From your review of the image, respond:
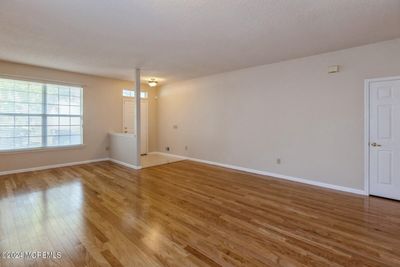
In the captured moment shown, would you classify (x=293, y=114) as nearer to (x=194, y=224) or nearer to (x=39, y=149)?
(x=194, y=224)

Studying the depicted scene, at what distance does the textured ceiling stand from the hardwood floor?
2714 mm

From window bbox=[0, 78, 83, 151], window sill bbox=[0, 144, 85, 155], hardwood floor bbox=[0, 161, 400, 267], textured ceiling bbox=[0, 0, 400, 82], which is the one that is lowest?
hardwood floor bbox=[0, 161, 400, 267]

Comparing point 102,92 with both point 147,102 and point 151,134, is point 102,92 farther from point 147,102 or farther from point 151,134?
point 151,134

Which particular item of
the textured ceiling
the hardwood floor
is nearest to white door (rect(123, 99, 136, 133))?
the textured ceiling

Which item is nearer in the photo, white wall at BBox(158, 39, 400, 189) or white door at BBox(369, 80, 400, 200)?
white door at BBox(369, 80, 400, 200)

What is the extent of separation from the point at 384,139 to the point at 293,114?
5.23 ft

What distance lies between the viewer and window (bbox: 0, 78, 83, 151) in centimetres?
479

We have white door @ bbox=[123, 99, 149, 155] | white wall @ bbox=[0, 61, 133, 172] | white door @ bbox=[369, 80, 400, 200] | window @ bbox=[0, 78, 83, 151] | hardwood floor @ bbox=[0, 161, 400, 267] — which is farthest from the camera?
white door @ bbox=[123, 99, 149, 155]

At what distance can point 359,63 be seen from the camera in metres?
3.67

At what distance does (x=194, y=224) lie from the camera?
2.57 meters

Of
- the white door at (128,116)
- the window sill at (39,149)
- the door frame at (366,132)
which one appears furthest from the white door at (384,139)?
the window sill at (39,149)

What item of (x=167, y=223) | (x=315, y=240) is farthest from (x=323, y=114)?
(x=167, y=223)

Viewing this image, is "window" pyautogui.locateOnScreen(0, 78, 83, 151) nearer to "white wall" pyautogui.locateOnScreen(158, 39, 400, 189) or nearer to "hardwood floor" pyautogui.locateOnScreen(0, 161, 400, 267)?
"hardwood floor" pyautogui.locateOnScreen(0, 161, 400, 267)

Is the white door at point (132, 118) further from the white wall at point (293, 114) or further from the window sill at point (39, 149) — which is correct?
the white wall at point (293, 114)
